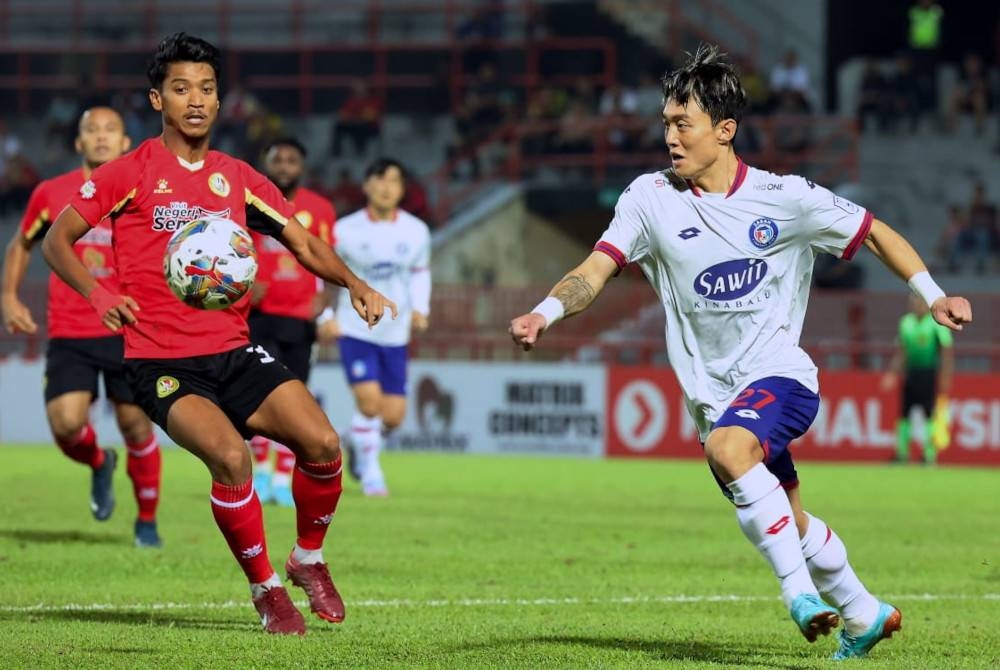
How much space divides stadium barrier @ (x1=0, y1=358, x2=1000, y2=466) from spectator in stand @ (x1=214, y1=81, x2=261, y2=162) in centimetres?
854

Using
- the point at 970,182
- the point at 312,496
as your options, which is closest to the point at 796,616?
the point at 312,496

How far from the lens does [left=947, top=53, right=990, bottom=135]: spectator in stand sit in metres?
30.6

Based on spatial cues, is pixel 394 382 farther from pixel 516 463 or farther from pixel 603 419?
pixel 603 419

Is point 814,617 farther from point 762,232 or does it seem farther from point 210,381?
point 210,381

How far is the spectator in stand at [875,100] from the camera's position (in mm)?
30953

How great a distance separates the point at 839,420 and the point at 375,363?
9.73 m

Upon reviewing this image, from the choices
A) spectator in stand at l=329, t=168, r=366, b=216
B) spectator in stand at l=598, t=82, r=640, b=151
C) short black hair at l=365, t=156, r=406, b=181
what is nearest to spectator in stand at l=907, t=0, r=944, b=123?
spectator in stand at l=598, t=82, r=640, b=151

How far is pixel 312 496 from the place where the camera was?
7891 millimetres

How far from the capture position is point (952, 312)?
22.2ft

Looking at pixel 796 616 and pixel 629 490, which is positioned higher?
pixel 796 616

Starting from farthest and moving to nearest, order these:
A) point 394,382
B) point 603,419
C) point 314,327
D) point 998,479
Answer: point 603,419, point 998,479, point 394,382, point 314,327

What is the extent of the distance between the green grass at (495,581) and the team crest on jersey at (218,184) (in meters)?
1.84

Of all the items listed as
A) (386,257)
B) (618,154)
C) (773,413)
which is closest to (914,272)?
(773,413)

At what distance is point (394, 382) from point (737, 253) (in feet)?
29.2
